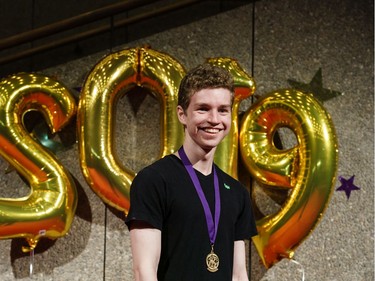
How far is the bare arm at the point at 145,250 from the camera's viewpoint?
133 cm

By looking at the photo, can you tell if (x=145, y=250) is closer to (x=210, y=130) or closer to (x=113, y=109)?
(x=210, y=130)

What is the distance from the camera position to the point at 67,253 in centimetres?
257

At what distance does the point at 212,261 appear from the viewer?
1394 millimetres

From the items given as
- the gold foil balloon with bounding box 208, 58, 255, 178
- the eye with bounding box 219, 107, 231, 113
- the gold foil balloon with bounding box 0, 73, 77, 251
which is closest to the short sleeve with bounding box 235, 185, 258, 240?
the eye with bounding box 219, 107, 231, 113

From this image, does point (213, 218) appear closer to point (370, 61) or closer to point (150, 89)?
point (150, 89)

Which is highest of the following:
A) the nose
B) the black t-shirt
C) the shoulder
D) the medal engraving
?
the nose

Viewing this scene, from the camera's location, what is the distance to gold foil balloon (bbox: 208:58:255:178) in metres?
2.48

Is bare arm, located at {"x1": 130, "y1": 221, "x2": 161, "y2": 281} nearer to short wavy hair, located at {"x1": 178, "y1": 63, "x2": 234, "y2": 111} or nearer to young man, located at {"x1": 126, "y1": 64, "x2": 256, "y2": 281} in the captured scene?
young man, located at {"x1": 126, "y1": 64, "x2": 256, "y2": 281}

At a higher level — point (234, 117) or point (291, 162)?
point (234, 117)

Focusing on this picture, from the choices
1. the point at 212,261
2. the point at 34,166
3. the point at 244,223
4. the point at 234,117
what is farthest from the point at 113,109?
the point at 212,261

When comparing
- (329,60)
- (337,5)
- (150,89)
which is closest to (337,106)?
(329,60)

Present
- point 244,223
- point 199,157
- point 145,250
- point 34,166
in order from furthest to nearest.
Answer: point 34,166 < point 244,223 < point 199,157 < point 145,250

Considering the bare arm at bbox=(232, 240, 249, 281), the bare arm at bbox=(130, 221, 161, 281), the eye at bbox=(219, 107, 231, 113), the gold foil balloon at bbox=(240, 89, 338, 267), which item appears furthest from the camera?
the gold foil balloon at bbox=(240, 89, 338, 267)

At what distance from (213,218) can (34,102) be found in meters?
1.26
